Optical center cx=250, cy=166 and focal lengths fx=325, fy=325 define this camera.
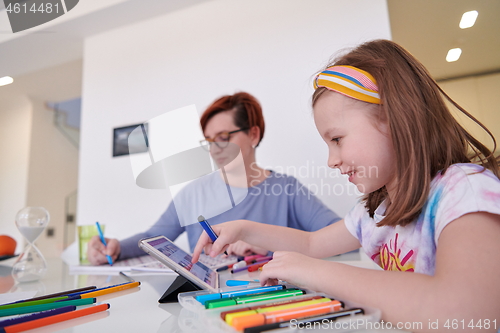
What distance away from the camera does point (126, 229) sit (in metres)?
1.94

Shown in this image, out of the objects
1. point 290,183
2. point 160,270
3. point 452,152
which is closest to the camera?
point 452,152

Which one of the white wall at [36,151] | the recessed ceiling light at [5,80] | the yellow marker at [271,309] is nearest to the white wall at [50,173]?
the white wall at [36,151]

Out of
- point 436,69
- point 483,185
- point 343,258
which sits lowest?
point 343,258

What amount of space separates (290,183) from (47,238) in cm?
292

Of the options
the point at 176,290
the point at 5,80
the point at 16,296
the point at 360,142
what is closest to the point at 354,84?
the point at 360,142

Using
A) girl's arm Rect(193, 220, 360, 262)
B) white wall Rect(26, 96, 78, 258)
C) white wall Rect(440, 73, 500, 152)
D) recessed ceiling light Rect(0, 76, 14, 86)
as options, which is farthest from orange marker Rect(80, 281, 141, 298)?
white wall Rect(26, 96, 78, 258)

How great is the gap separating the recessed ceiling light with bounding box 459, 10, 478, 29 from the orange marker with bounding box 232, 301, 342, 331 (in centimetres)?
148

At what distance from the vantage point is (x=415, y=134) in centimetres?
52

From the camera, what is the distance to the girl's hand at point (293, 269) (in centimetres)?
42

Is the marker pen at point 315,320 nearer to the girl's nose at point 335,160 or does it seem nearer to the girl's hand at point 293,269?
the girl's hand at point 293,269

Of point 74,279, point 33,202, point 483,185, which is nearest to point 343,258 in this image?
point 483,185

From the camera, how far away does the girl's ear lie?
146cm

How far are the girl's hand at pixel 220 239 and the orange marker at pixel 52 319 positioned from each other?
0.62ft

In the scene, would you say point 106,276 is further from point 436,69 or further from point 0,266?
point 436,69
